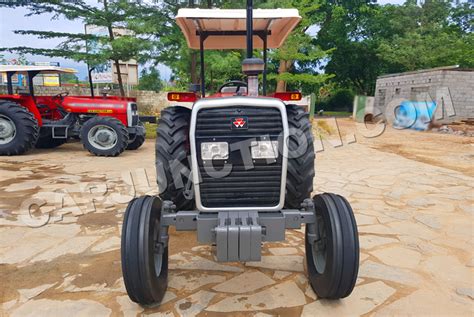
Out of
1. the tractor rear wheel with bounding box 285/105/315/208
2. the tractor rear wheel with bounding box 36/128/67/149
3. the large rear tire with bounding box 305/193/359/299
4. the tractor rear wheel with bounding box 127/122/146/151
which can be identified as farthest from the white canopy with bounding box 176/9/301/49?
the tractor rear wheel with bounding box 36/128/67/149

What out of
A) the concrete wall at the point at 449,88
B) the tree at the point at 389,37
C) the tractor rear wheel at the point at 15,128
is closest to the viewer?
the tractor rear wheel at the point at 15,128

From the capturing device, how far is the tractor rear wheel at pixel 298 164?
292cm

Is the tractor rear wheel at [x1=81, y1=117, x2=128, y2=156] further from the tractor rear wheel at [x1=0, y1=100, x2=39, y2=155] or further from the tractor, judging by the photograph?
the tractor

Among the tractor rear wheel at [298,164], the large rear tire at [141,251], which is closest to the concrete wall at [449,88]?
the tractor rear wheel at [298,164]

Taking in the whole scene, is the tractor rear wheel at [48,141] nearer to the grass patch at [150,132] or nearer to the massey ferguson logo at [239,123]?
the grass patch at [150,132]

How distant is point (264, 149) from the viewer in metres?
2.58

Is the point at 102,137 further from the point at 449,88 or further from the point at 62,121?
the point at 449,88

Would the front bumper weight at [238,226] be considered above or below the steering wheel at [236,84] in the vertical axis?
below

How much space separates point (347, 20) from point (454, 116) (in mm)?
18329

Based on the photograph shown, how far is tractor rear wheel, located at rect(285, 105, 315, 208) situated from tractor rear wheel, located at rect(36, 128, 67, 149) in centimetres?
786

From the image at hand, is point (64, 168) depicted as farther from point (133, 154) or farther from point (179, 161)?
point (179, 161)

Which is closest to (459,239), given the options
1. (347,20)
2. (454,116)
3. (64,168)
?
(64,168)

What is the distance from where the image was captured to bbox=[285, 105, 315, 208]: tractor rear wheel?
9.58ft

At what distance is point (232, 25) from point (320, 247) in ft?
8.66
